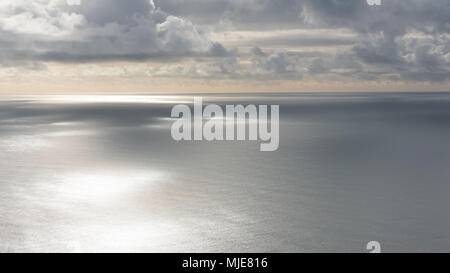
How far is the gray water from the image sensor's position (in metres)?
30.3

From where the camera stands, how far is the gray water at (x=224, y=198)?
30328mm

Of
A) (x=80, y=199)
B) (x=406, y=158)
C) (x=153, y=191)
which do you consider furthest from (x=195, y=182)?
(x=406, y=158)

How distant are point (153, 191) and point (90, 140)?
46.3 metres

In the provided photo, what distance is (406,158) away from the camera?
2477 inches

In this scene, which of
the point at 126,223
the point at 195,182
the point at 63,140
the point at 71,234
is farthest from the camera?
the point at 63,140

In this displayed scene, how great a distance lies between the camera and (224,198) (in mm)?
40938

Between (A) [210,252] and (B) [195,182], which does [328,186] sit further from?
(A) [210,252]
